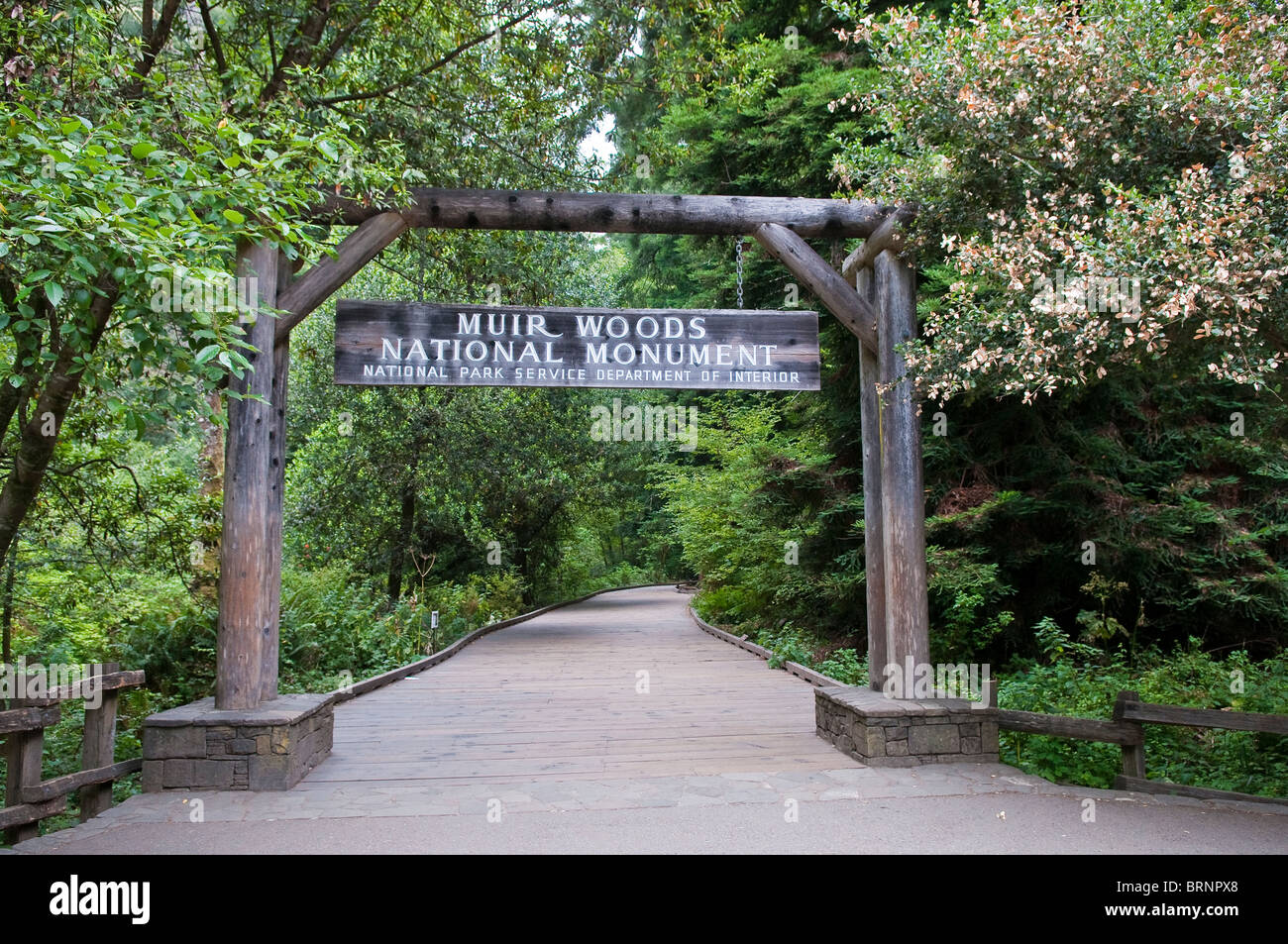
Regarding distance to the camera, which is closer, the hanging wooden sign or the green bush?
the hanging wooden sign

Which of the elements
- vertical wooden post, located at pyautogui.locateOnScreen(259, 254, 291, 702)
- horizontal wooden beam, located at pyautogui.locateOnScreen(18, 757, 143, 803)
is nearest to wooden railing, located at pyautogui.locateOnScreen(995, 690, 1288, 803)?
vertical wooden post, located at pyautogui.locateOnScreen(259, 254, 291, 702)

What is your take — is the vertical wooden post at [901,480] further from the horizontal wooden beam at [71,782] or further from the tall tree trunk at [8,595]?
the tall tree trunk at [8,595]

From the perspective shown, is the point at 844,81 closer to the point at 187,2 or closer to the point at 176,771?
the point at 187,2

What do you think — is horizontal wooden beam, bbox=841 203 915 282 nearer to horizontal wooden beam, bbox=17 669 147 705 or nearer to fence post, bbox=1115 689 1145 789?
fence post, bbox=1115 689 1145 789

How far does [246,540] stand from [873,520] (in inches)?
179

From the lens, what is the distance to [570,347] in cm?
640

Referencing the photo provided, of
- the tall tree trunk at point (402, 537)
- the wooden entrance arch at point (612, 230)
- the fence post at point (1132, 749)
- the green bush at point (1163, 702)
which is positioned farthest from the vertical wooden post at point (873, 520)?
the tall tree trunk at point (402, 537)

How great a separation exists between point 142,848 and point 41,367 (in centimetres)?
319

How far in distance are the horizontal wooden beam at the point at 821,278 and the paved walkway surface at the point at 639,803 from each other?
128 inches

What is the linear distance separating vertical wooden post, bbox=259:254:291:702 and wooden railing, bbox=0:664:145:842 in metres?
0.81

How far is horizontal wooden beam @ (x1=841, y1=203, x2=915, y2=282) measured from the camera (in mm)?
6305

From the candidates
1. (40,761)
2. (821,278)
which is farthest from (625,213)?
(40,761)

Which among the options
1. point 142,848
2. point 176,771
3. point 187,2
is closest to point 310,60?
point 187,2

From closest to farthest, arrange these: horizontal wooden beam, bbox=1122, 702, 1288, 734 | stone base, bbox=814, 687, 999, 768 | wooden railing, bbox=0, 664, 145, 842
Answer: wooden railing, bbox=0, 664, 145, 842
horizontal wooden beam, bbox=1122, 702, 1288, 734
stone base, bbox=814, 687, 999, 768
